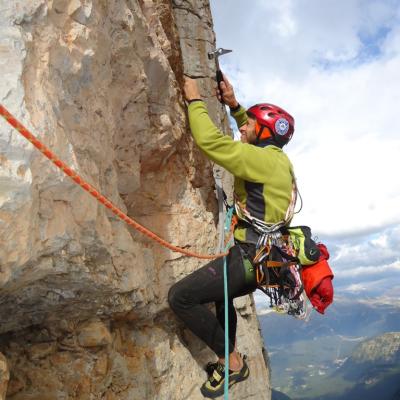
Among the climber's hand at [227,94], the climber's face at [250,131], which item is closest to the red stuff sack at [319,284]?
the climber's face at [250,131]

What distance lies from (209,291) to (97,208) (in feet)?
5.16

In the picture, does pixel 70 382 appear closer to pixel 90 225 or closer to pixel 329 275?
pixel 90 225

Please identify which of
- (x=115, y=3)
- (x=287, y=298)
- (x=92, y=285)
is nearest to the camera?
(x=92, y=285)

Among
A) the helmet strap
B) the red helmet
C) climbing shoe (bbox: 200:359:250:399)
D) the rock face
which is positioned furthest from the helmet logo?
climbing shoe (bbox: 200:359:250:399)

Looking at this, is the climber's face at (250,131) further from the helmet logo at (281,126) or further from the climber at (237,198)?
the helmet logo at (281,126)

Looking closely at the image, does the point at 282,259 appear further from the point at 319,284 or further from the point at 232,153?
the point at 232,153

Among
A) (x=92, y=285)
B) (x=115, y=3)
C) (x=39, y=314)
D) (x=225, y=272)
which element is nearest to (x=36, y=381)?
(x=39, y=314)

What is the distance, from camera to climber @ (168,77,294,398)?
382 centimetres

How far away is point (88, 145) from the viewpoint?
9.90 ft

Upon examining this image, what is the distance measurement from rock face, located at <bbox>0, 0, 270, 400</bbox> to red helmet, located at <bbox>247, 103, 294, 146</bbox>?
1119 mm

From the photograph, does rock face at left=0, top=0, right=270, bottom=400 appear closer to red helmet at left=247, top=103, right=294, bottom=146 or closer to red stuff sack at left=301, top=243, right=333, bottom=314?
red helmet at left=247, top=103, right=294, bottom=146

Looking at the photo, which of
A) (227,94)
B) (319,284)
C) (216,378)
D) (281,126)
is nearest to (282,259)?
(319,284)

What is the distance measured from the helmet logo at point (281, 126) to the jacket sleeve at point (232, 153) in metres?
0.52

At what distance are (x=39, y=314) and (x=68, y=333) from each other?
1.45 ft
